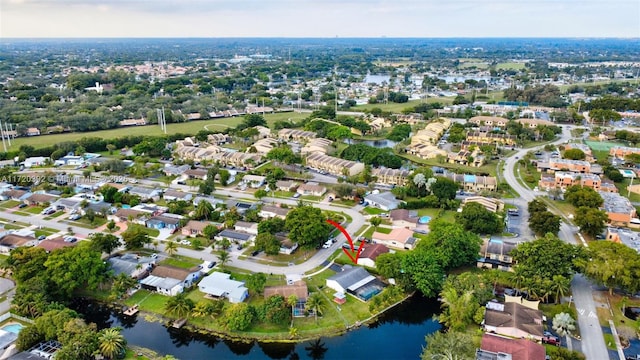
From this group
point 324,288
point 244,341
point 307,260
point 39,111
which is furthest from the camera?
point 39,111

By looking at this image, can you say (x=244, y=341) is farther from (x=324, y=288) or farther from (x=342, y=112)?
(x=342, y=112)

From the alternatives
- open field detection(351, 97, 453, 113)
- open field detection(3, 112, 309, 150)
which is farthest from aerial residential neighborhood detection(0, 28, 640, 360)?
open field detection(351, 97, 453, 113)

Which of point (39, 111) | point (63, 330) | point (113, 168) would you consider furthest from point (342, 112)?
point (63, 330)

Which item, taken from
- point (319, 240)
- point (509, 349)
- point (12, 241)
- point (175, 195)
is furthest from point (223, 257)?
point (509, 349)

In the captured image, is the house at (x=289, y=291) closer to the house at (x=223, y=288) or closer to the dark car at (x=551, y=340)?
the house at (x=223, y=288)

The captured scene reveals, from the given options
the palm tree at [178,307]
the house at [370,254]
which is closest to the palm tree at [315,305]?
the house at [370,254]

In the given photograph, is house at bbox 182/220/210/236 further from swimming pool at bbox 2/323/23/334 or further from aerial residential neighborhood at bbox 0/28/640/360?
swimming pool at bbox 2/323/23/334
